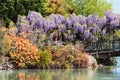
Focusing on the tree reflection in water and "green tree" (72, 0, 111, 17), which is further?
"green tree" (72, 0, 111, 17)

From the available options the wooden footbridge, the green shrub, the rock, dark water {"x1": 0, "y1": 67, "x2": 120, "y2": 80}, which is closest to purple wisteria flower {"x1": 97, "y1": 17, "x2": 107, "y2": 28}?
the wooden footbridge

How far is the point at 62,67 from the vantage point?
A: 3909cm

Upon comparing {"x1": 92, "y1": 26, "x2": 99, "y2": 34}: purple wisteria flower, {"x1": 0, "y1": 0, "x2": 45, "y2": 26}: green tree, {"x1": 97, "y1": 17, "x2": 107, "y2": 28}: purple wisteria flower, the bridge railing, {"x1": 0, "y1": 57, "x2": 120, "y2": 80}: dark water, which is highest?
{"x1": 0, "y1": 0, "x2": 45, "y2": 26}: green tree

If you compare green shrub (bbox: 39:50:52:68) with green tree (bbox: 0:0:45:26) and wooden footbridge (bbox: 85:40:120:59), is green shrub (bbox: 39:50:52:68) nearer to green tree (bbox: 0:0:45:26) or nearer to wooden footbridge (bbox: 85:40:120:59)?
wooden footbridge (bbox: 85:40:120:59)

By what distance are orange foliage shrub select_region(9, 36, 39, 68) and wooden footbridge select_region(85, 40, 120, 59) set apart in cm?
848

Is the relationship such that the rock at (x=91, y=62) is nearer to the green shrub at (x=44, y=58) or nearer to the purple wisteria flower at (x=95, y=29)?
the green shrub at (x=44, y=58)

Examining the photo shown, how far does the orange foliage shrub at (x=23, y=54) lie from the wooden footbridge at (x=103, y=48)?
27.8ft

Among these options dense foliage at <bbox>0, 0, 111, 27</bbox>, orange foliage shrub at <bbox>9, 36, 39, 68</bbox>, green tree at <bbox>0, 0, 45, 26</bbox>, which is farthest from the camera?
dense foliage at <bbox>0, 0, 111, 27</bbox>

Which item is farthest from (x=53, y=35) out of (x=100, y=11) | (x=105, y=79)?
(x=105, y=79)

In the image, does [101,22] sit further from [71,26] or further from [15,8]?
[15,8]

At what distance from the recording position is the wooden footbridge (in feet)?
148

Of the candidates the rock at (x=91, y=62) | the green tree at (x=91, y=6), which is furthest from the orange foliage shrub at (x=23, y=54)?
the green tree at (x=91, y=6)

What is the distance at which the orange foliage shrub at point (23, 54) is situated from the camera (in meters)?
37.1

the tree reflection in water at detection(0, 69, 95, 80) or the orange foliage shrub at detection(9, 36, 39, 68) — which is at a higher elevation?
the orange foliage shrub at detection(9, 36, 39, 68)
